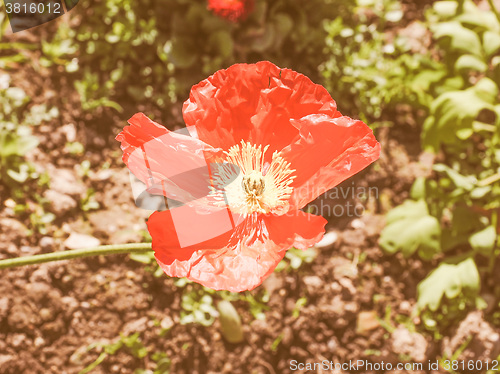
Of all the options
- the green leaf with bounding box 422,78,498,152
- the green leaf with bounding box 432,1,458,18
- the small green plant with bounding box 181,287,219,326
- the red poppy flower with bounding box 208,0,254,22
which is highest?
the red poppy flower with bounding box 208,0,254,22

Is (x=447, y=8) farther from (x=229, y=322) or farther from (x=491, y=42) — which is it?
(x=229, y=322)

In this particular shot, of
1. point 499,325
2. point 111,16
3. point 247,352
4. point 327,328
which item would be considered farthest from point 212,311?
point 111,16

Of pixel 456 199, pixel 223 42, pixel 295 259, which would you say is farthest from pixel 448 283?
pixel 223 42

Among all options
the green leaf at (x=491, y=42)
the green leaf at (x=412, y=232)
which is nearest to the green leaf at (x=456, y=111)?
the green leaf at (x=491, y=42)

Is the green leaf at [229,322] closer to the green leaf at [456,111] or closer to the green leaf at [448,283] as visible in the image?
the green leaf at [448,283]

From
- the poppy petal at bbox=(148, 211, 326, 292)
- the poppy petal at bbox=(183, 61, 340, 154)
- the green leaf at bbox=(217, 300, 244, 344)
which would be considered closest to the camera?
the poppy petal at bbox=(148, 211, 326, 292)

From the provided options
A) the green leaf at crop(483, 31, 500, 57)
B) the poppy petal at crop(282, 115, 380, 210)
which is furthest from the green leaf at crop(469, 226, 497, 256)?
the poppy petal at crop(282, 115, 380, 210)

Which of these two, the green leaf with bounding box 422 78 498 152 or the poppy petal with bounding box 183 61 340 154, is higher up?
the green leaf with bounding box 422 78 498 152

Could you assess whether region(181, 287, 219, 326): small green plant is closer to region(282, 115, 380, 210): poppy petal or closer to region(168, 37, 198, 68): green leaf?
region(282, 115, 380, 210): poppy petal
